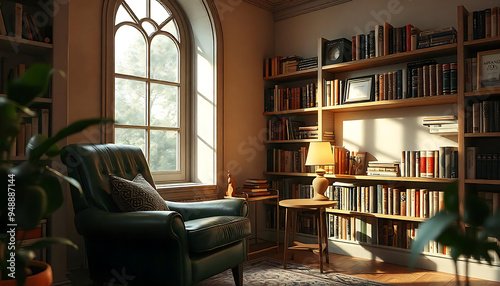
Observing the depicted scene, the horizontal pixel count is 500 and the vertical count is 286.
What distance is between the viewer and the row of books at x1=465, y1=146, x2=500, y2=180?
115 inches

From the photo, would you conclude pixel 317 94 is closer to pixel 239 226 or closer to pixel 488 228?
pixel 239 226

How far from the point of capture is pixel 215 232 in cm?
242

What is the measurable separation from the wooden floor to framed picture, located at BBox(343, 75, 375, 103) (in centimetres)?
141

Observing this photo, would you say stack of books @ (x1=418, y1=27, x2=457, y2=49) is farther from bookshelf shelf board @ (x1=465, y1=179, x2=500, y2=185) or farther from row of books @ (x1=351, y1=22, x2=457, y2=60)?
bookshelf shelf board @ (x1=465, y1=179, x2=500, y2=185)

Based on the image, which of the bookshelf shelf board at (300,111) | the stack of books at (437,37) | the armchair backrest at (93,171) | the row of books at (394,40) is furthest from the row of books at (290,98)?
the armchair backrest at (93,171)

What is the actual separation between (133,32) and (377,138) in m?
2.37

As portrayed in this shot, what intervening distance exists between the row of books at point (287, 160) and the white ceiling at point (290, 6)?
1434mm

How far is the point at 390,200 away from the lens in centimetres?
343

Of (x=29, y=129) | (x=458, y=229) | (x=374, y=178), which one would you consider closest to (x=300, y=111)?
(x=374, y=178)

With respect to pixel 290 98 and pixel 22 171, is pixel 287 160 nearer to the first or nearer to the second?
pixel 290 98

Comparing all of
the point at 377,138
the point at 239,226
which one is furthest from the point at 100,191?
the point at 377,138

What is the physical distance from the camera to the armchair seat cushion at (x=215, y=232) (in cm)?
233

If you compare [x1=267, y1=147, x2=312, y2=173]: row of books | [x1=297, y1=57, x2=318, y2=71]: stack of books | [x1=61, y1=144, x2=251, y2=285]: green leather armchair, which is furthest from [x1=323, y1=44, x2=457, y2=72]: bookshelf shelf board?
[x1=61, y1=144, x2=251, y2=285]: green leather armchair

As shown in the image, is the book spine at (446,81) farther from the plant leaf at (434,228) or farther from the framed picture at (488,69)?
the plant leaf at (434,228)
